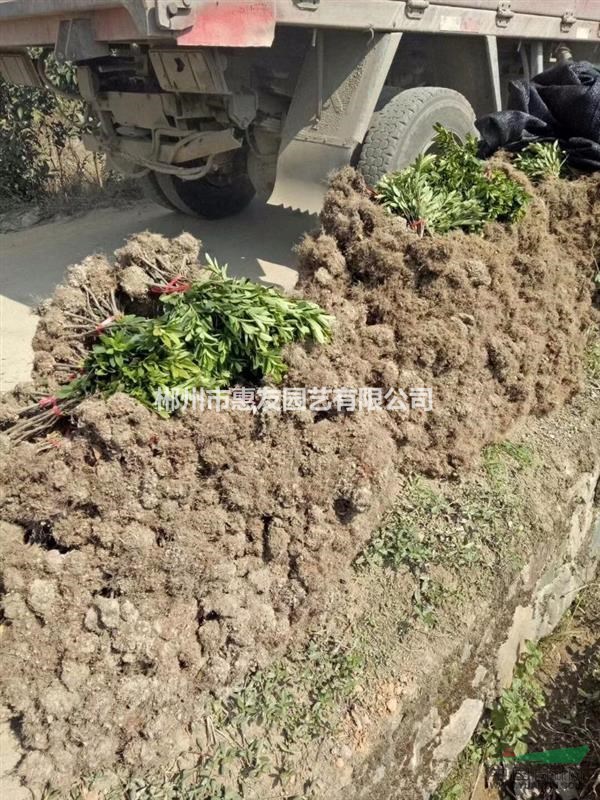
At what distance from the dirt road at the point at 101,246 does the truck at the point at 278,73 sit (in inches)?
35.2

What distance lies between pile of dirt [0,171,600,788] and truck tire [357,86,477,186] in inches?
58.5

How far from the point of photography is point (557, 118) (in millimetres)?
4402

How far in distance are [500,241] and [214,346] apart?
1.85m

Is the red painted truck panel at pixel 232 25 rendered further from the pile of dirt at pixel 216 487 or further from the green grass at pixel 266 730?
the green grass at pixel 266 730

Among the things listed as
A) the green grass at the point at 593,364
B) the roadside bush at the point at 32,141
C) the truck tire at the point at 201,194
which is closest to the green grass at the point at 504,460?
the green grass at the point at 593,364

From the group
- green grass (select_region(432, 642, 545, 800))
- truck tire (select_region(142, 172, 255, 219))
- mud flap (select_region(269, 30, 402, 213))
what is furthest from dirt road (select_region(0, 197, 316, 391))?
green grass (select_region(432, 642, 545, 800))

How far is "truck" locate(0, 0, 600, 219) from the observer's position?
3.90 meters

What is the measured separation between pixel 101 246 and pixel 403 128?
3.60 m

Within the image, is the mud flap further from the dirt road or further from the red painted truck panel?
the dirt road

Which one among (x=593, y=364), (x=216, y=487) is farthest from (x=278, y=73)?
(x=216, y=487)

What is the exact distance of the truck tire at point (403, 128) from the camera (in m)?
4.77

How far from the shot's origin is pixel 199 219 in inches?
285

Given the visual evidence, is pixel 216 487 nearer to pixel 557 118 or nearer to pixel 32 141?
pixel 557 118

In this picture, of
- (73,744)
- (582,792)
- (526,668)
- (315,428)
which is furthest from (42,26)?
(582,792)
